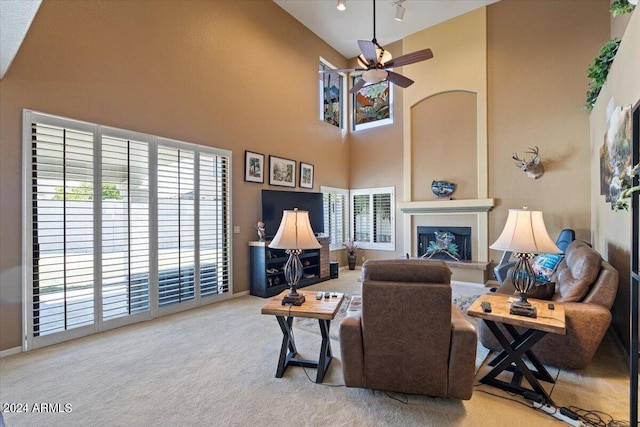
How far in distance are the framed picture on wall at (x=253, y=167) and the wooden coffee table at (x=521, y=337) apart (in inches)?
157

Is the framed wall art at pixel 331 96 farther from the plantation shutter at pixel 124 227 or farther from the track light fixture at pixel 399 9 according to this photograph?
the plantation shutter at pixel 124 227

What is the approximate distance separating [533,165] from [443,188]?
5.29 feet

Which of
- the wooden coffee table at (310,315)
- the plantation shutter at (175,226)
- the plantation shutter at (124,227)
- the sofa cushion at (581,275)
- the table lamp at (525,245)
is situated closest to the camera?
the table lamp at (525,245)

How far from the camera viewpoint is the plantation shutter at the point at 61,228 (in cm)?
309

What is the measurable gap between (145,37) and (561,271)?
19.0ft

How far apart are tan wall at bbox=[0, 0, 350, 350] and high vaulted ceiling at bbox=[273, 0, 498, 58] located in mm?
283

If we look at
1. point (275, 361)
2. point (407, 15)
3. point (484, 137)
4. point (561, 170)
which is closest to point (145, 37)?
point (275, 361)

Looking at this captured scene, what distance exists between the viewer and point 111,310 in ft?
11.9

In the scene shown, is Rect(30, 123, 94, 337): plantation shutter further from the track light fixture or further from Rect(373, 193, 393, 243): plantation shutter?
Rect(373, 193, 393, 243): plantation shutter

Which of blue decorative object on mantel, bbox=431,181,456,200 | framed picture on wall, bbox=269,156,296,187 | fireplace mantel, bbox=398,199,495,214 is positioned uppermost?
framed picture on wall, bbox=269,156,296,187

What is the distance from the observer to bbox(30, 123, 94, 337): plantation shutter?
309cm

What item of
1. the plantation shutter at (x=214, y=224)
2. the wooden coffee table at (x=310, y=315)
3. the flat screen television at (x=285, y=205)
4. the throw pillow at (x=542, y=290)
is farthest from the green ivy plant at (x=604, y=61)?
the plantation shutter at (x=214, y=224)

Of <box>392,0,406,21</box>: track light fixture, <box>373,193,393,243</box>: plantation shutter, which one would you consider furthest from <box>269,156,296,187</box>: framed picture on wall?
<box>392,0,406,21</box>: track light fixture

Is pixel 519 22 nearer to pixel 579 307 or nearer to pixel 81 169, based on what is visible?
pixel 579 307
